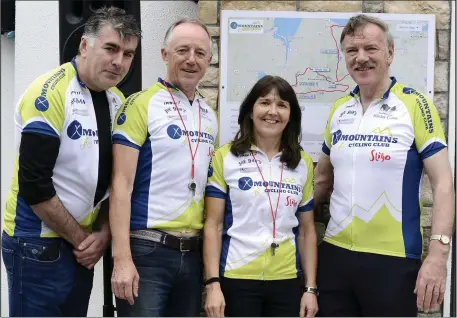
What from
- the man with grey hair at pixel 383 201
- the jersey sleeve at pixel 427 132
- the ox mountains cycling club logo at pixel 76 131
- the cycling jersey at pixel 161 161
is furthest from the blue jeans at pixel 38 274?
the jersey sleeve at pixel 427 132

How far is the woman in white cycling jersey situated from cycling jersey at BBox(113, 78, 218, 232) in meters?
0.16

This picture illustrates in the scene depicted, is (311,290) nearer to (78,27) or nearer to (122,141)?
(122,141)

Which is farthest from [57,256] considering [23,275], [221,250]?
[221,250]

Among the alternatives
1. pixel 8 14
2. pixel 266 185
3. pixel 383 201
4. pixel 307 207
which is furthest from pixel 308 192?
pixel 8 14

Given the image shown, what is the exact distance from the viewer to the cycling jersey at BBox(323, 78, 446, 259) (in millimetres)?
2518

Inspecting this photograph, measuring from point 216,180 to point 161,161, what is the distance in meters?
0.30

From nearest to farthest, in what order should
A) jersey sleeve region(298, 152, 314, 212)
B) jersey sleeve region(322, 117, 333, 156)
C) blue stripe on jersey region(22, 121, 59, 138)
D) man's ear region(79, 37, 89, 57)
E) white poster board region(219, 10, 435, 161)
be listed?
blue stripe on jersey region(22, 121, 59, 138) < man's ear region(79, 37, 89, 57) < jersey sleeve region(298, 152, 314, 212) < jersey sleeve region(322, 117, 333, 156) < white poster board region(219, 10, 435, 161)

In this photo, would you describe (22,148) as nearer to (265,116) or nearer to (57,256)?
(57,256)

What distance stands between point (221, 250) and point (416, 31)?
5.87 feet

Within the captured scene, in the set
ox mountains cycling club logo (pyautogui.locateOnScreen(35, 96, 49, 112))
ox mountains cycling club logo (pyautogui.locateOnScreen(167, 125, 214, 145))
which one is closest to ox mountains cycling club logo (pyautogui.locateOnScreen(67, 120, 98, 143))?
ox mountains cycling club logo (pyautogui.locateOnScreen(35, 96, 49, 112))

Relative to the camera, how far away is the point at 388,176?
2525 mm

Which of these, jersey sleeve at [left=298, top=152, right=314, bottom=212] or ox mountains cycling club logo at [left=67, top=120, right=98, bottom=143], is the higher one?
ox mountains cycling club logo at [left=67, top=120, right=98, bottom=143]

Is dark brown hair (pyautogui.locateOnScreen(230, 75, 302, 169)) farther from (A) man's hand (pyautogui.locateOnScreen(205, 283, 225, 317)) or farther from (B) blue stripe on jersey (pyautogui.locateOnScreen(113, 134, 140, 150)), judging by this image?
(A) man's hand (pyautogui.locateOnScreen(205, 283, 225, 317))

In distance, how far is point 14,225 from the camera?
2373 mm
